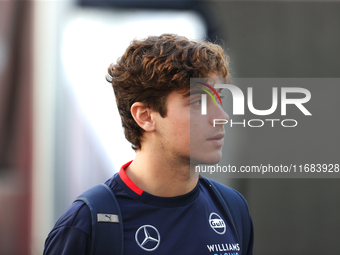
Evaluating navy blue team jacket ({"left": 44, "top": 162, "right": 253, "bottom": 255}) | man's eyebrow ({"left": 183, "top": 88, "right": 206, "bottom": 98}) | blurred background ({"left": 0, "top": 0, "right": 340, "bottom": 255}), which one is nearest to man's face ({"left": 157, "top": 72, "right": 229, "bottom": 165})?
man's eyebrow ({"left": 183, "top": 88, "right": 206, "bottom": 98})

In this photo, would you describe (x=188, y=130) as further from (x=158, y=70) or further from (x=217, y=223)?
(x=217, y=223)

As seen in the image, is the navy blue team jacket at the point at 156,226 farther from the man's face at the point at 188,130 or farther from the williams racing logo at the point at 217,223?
the man's face at the point at 188,130

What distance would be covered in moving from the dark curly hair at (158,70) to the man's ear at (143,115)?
0.02 metres

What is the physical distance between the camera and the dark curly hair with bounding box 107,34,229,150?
3.84 feet

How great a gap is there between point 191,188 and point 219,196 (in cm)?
16

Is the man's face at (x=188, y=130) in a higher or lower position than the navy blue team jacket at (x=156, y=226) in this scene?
higher

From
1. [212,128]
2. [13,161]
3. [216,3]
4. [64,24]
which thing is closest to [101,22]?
[64,24]

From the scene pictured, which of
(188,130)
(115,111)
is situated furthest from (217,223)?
(115,111)

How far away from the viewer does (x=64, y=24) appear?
2.27 m

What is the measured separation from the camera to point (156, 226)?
1.09 metres

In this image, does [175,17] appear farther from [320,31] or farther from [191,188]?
[191,188]

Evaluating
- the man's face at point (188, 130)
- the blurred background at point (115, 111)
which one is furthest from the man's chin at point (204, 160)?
the blurred background at point (115, 111)

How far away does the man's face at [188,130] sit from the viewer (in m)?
1.16

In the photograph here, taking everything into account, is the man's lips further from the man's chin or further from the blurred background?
the blurred background
